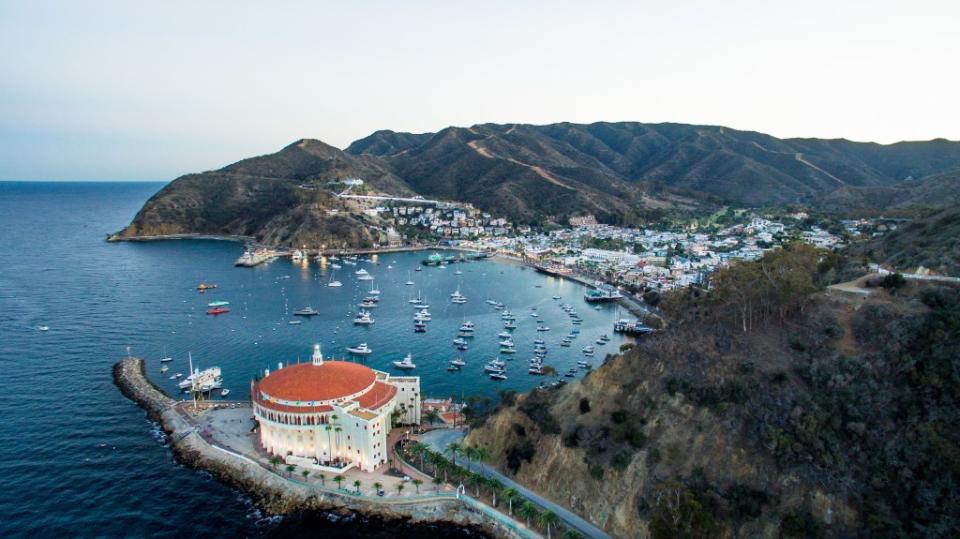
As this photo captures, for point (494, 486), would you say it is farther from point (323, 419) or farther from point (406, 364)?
point (406, 364)

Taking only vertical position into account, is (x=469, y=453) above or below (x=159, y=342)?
above

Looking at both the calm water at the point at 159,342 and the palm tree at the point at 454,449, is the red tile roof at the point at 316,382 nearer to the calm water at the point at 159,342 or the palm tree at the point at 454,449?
the calm water at the point at 159,342

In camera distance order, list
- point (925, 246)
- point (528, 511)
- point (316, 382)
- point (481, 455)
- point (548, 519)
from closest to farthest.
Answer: point (548, 519) < point (528, 511) < point (481, 455) < point (316, 382) < point (925, 246)

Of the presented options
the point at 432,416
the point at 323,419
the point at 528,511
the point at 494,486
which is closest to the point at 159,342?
the point at 323,419

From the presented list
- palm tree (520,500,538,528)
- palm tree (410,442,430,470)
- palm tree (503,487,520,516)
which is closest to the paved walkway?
palm tree (503,487,520,516)

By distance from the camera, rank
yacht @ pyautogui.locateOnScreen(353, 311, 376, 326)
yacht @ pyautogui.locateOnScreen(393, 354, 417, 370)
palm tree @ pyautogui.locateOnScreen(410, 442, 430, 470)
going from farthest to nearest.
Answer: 1. yacht @ pyautogui.locateOnScreen(353, 311, 376, 326)
2. yacht @ pyautogui.locateOnScreen(393, 354, 417, 370)
3. palm tree @ pyautogui.locateOnScreen(410, 442, 430, 470)

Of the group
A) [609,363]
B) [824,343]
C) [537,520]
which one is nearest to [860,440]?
[824,343]

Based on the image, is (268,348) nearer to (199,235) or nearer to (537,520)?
(537,520)

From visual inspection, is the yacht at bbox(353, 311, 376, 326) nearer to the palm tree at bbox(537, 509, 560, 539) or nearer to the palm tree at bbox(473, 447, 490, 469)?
the palm tree at bbox(473, 447, 490, 469)
